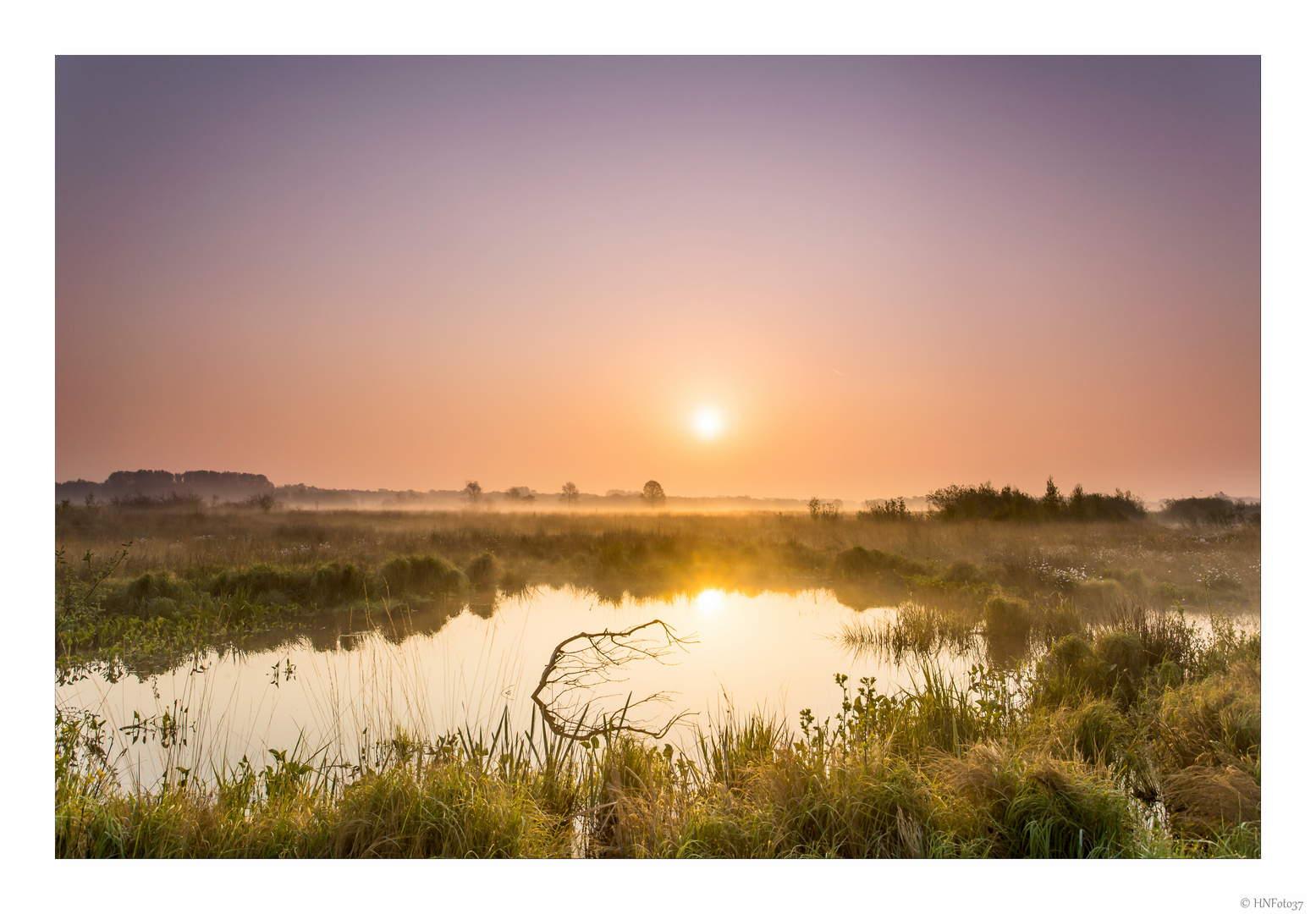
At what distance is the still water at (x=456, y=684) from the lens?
4.61 metres

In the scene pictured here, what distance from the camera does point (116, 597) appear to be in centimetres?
725

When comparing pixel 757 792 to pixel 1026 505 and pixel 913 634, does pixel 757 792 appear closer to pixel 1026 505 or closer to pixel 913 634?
pixel 913 634

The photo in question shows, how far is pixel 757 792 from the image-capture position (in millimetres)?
3525

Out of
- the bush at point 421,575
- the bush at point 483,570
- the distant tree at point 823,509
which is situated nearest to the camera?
the distant tree at point 823,509

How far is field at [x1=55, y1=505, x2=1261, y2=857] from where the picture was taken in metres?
3.18

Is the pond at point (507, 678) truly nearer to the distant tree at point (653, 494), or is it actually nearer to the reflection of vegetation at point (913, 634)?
the reflection of vegetation at point (913, 634)

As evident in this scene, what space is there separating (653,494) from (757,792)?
13.8 feet

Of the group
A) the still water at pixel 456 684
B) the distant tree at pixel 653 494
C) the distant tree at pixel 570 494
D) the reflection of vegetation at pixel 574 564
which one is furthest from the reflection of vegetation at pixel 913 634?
the distant tree at pixel 570 494

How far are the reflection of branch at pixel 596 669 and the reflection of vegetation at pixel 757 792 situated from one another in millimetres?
219

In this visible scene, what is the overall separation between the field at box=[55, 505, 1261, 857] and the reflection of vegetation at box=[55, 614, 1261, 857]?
0.02 metres

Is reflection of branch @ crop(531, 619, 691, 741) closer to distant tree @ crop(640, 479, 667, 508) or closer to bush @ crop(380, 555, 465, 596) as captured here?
distant tree @ crop(640, 479, 667, 508)
